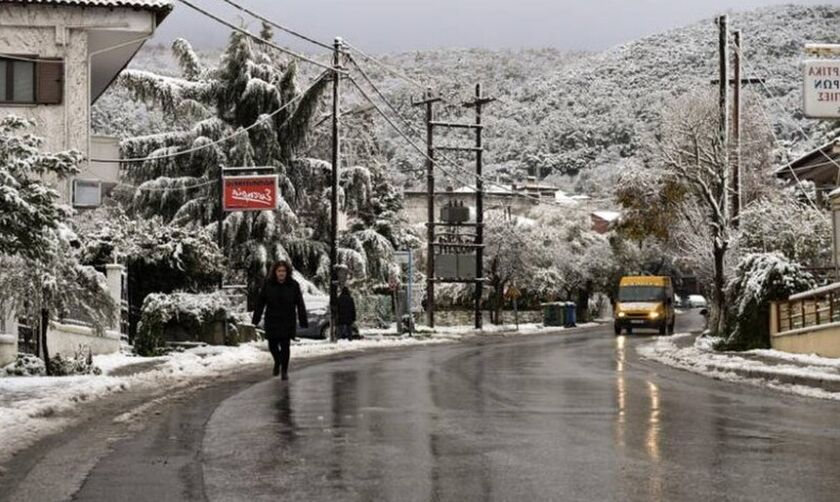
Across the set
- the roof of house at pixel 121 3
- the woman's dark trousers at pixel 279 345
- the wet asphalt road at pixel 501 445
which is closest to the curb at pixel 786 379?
the wet asphalt road at pixel 501 445

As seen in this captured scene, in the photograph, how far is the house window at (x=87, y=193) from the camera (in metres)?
29.3

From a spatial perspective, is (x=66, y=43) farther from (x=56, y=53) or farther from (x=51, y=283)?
(x=51, y=283)

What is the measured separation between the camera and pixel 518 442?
9.62 m

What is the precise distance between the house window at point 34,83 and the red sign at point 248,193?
10.5 m

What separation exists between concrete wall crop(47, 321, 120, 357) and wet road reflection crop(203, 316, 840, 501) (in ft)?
21.5

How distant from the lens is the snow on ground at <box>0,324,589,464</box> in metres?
11.2

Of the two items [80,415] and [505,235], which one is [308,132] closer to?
[505,235]

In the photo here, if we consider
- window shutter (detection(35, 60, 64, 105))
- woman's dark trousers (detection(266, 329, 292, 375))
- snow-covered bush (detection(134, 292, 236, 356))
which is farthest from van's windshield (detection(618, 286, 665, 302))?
woman's dark trousers (detection(266, 329, 292, 375))

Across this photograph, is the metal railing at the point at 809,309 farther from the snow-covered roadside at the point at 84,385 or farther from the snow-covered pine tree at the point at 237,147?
the snow-covered pine tree at the point at 237,147

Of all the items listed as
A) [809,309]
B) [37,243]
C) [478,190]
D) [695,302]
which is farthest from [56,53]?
[695,302]

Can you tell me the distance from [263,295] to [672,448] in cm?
907

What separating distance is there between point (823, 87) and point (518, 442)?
1520cm

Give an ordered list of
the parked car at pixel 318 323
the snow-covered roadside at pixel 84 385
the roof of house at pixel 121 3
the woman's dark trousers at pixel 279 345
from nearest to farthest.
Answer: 1. the snow-covered roadside at pixel 84 385
2. the woman's dark trousers at pixel 279 345
3. the roof of house at pixel 121 3
4. the parked car at pixel 318 323

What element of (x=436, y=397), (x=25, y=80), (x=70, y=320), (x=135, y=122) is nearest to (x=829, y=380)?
(x=436, y=397)
